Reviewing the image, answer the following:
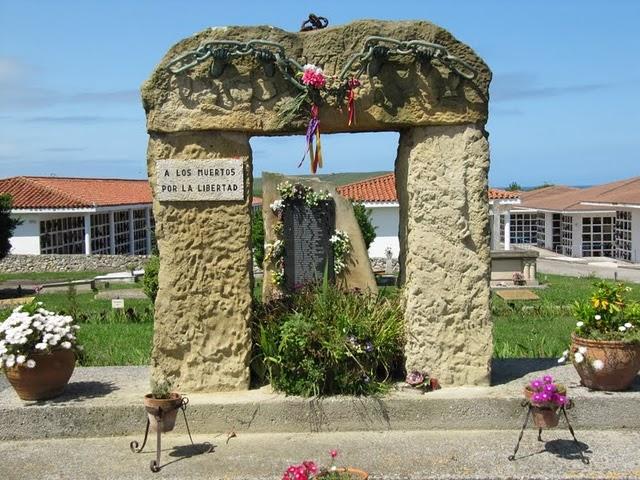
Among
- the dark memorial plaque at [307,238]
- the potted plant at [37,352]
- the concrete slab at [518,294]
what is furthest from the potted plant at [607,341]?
the concrete slab at [518,294]

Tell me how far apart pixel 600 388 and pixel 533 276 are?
1392 cm

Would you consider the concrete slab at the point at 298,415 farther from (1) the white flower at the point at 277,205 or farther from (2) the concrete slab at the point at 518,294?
(2) the concrete slab at the point at 518,294

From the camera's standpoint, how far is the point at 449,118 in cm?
554

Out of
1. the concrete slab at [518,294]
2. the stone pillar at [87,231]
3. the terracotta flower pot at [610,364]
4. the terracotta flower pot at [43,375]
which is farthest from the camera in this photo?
the stone pillar at [87,231]

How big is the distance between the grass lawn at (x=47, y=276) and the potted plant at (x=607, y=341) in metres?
21.5

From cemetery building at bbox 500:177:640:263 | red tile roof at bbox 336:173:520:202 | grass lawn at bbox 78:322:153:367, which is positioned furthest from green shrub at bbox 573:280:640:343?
cemetery building at bbox 500:177:640:263

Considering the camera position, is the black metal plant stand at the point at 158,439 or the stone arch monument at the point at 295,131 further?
the stone arch monument at the point at 295,131

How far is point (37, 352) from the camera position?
5.33 metres

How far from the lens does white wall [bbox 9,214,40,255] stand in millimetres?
29141

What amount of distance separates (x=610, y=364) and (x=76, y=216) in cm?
3065

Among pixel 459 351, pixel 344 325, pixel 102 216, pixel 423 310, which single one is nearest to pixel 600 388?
pixel 459 351

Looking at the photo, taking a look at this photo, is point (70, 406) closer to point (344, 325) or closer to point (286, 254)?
point (344, 325)

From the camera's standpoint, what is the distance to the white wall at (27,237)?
29141 mm

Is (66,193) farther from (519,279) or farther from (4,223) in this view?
(519,279)
